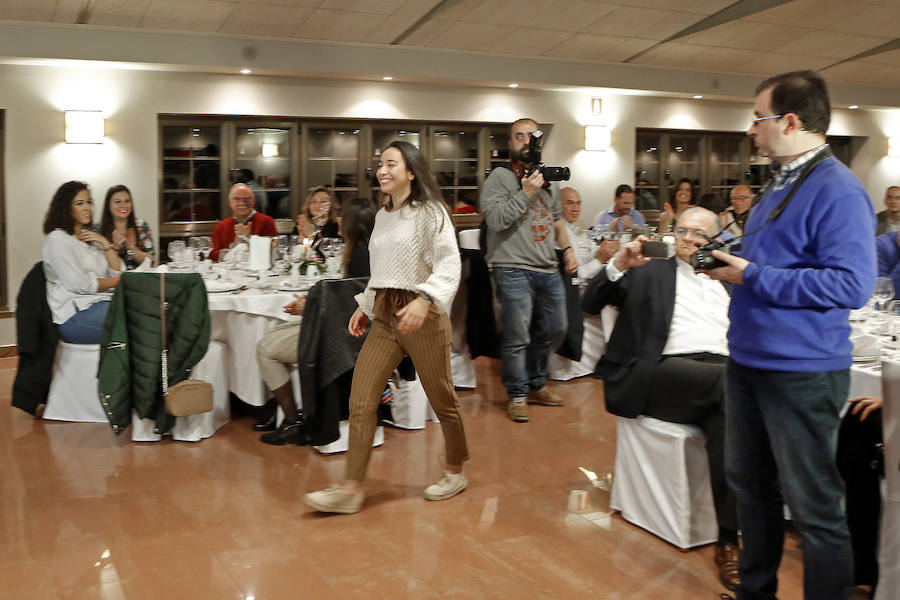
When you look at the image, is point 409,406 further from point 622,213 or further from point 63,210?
point 622,213

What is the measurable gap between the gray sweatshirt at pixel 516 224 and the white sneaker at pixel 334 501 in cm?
194

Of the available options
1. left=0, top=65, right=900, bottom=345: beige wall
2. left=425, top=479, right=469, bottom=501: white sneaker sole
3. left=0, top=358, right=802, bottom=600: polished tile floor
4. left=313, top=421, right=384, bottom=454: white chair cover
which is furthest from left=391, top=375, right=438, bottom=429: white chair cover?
left=0, top=65, right=900, bottom=345: beige wall

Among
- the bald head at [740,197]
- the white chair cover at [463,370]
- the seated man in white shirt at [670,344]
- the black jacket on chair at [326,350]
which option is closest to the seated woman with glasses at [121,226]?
the black jacket on chair at [326,350]

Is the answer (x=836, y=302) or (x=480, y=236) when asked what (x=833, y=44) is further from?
(x=836, y=302)

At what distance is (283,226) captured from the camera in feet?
28.0

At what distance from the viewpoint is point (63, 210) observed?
486cm

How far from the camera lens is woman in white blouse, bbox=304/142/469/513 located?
3293mm

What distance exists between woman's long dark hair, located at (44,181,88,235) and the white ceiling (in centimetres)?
244

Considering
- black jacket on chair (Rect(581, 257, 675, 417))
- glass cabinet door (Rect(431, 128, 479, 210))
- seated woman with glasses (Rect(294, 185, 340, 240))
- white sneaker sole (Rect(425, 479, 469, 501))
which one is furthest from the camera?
glass cabinet door (Rect(431, 128, 479, 210))

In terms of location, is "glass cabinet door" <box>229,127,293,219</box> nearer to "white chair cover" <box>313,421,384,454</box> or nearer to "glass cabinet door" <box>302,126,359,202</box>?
"glass cabinet door" <box>302,126,359,202</box>

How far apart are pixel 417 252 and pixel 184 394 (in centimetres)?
162

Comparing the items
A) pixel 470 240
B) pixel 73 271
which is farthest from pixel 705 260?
pixel 73 271

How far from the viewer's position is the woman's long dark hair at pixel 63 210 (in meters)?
4.85

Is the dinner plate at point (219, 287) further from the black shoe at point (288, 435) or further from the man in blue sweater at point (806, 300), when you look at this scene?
the man in blue sweater at point (806, 300)
